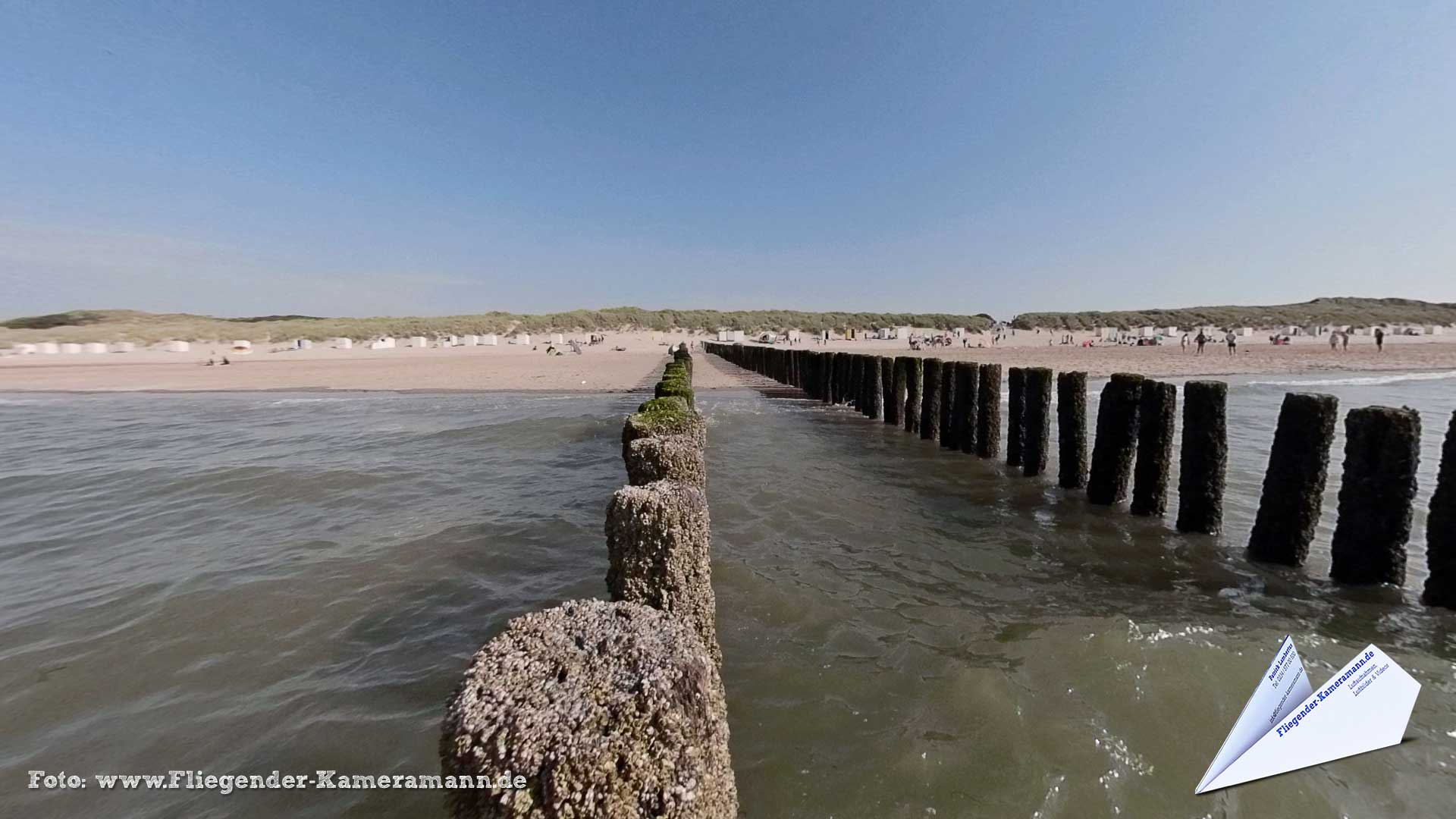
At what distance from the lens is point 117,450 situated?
12.1 meters

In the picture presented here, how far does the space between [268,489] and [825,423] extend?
1081 cm

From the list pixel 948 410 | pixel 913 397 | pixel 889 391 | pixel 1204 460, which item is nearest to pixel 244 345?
pixel 889 391

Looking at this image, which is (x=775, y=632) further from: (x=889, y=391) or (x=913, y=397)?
(x=889, y=391)

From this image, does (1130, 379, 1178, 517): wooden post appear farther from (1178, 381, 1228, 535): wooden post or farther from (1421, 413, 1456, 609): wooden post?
(1421, 413, 1456, 609): wooden post

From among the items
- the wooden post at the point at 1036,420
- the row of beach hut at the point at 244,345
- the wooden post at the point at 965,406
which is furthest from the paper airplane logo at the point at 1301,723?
the row of beach hut at the point at 244,345

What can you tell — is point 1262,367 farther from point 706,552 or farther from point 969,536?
point 706,552

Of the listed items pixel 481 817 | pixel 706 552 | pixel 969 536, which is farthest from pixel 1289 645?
pixel 969 536

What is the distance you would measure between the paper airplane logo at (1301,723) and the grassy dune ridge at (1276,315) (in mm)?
105414

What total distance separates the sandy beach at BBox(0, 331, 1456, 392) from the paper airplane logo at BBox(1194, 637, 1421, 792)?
2118 centimetres

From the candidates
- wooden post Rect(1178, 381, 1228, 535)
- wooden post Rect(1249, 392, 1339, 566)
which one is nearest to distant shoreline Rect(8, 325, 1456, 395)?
wooden post Rect(1178, 381, 1228, 535)

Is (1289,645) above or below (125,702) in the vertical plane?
above

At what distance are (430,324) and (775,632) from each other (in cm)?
10110

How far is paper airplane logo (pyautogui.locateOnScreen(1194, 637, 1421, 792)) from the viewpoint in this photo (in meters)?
2.73

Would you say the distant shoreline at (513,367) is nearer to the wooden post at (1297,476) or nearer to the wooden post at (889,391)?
the wooden post at (889,391)
